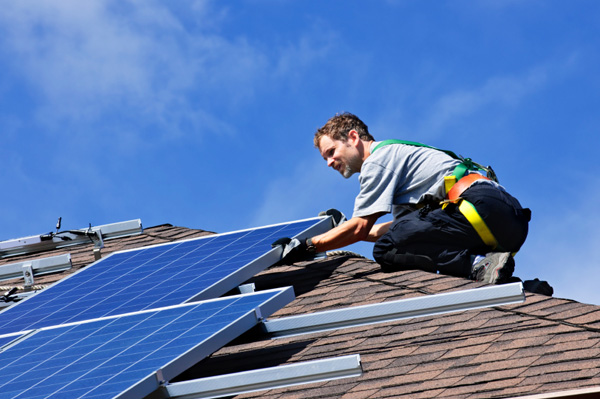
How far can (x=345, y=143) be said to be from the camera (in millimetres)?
8352

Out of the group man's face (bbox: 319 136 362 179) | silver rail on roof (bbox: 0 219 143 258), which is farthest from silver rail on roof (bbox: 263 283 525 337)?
silver rail on roof (bbox: 0 219 143 258)

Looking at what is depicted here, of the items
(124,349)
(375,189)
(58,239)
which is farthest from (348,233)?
(58,239)

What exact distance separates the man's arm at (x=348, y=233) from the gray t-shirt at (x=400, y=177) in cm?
8

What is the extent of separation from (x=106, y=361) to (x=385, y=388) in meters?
1.79

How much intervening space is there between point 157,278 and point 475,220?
276cm

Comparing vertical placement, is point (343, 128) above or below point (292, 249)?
above

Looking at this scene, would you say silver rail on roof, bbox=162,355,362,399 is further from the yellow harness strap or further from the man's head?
the man's head

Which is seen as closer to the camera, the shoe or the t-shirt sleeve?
the shoe

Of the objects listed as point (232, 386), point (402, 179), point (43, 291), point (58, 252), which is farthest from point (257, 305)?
point (58, 252)

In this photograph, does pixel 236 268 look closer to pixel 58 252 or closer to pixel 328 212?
pixel 328 212

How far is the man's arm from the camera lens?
7.90m

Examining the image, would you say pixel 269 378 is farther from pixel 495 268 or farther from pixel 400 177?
pixel 400 177

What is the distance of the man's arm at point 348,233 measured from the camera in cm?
790

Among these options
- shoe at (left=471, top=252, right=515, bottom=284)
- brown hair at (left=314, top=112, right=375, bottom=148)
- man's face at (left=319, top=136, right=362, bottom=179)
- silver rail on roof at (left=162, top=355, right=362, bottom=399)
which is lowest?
silver rail on roof at (left=162, top=355, right=362, bottom=399)
